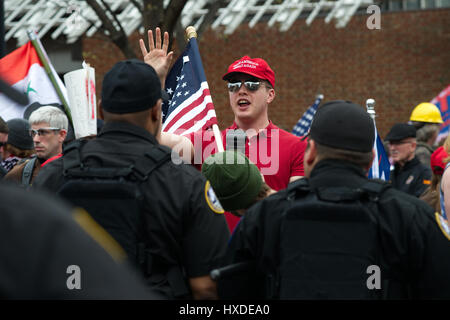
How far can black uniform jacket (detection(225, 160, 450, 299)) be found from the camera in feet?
8.77

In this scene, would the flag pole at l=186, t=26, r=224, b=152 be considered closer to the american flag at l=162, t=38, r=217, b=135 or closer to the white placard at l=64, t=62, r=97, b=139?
the american flag at l=162, t=38, r=217, b=135

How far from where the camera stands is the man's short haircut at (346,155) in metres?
2.88

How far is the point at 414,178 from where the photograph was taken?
27.4ft

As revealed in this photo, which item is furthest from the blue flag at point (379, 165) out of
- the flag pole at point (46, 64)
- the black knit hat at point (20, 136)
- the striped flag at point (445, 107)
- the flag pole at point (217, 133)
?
the striped flag at point (445, 107)

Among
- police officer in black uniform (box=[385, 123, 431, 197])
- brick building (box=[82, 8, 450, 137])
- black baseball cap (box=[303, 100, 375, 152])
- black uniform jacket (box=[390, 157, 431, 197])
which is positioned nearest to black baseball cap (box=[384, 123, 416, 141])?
police officer in black uniform (box=[385, 123, 431, 197])

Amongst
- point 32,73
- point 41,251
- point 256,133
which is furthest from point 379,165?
point 41,251

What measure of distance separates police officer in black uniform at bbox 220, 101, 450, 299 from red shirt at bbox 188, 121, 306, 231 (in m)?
1.63

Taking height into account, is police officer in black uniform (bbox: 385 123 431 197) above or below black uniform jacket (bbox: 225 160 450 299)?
above

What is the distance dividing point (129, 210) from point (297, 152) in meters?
2.04

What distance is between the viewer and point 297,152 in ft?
15.4

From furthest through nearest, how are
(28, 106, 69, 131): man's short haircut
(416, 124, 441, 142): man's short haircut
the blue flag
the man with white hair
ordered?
(416, 124, 441, 142): man's short haircut < the blue flag < (28, 106, 69, 131): man's short haircut < the man with white hair

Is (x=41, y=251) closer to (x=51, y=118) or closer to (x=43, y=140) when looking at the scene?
(x=43, y=140)

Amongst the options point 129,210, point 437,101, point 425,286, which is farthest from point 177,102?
point 437,101
